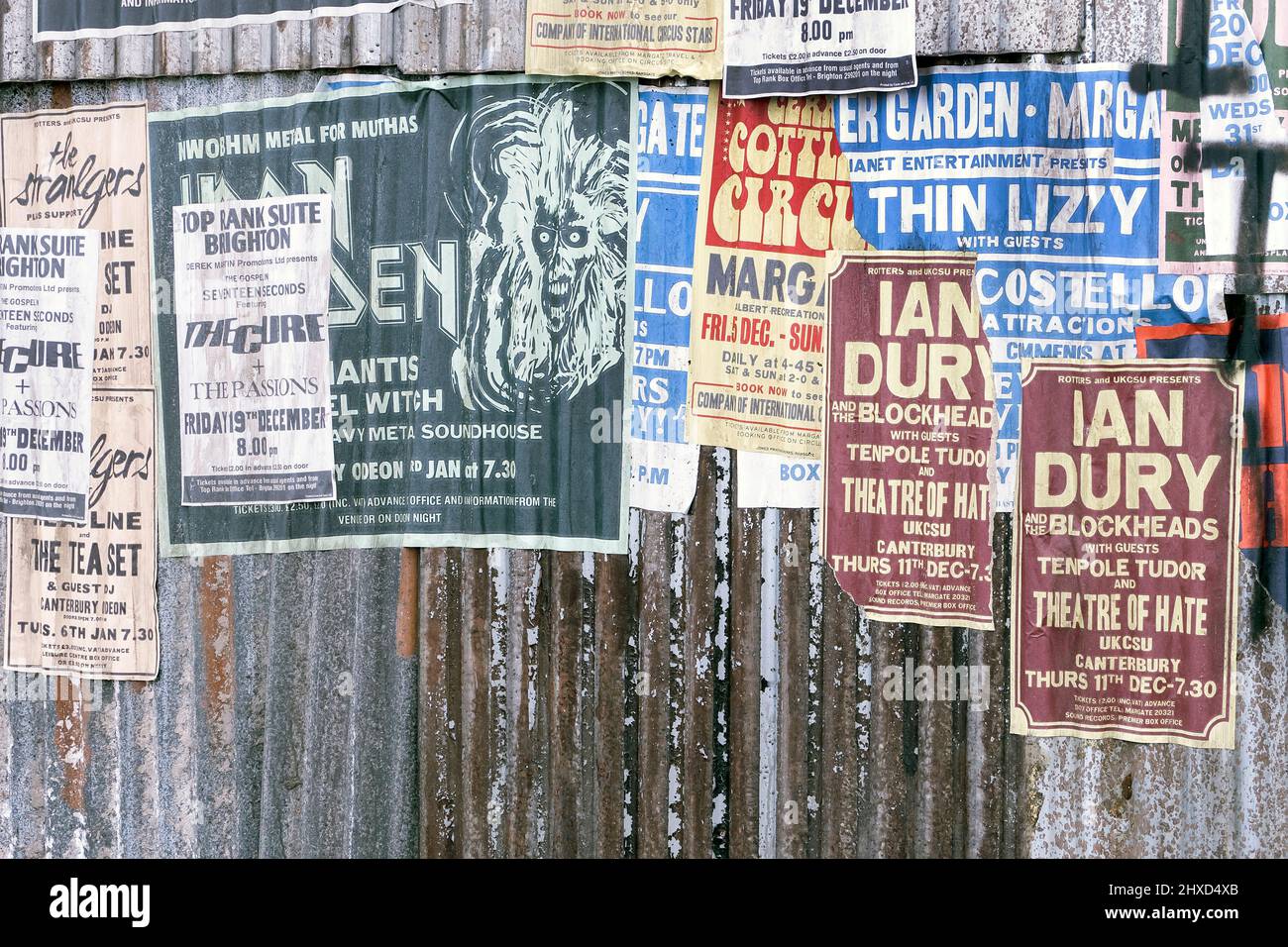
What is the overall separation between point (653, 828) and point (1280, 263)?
287cm

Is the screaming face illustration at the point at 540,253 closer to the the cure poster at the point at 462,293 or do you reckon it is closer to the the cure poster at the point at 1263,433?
the the cure poster at the point at 462,293

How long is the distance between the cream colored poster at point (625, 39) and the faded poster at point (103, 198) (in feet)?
5.23

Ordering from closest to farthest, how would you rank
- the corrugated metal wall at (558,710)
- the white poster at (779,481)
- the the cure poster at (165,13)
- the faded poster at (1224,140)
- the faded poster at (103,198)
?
the faded poster at (1224,140) → the corrugated metal wall at (558,710) → the white poster at (779,481) → the the cure poster at (165,13) → the faded poster at (103,198)

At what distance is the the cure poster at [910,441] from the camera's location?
3922mm

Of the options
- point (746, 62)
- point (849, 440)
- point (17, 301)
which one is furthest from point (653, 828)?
point (17, 301)

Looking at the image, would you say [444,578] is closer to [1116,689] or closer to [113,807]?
[113,807]

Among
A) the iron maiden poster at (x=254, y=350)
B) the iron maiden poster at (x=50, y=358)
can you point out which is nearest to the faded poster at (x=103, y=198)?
the iron maiden poster at (x=50, y=358)

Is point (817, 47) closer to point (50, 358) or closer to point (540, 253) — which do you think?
point (540, 253)

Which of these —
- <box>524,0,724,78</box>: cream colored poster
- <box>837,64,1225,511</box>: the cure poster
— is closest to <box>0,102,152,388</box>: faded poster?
<box>524,0,724,78</box>: cream colored poster

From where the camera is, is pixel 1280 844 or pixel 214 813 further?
pixel 214 813

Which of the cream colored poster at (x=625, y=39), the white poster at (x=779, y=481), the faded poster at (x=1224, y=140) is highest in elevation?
the cream colored poster at (x=625, y=39)

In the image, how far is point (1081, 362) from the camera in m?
3.87

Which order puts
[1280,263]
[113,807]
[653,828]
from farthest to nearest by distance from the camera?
[113,807]
[653,828]
[1280,263]

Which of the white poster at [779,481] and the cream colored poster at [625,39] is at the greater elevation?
the cream colored poster at [625,39]
